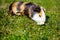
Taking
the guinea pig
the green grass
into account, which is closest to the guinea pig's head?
the guinea pig

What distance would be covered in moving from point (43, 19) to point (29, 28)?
0.60m

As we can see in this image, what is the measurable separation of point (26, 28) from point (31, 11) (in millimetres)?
749

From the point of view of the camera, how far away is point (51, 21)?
7.93m

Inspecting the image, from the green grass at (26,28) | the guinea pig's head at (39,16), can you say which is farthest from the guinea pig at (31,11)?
the green grass at (26,28)

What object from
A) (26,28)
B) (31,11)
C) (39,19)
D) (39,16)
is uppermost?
(31,11)

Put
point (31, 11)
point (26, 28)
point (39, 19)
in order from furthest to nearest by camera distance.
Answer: point (31, 11)
point (39, 19)
point (26, 28)

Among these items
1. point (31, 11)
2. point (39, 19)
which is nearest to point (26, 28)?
point (39, 19)

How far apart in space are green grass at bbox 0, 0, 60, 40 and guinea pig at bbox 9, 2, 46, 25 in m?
0.18

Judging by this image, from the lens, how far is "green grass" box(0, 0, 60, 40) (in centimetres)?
684

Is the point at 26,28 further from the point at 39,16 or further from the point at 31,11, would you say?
the point at 31,11

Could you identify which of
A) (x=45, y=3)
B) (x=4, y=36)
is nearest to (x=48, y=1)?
(x=45, y=3)

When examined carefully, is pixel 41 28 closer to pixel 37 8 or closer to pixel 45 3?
pixel 37 8

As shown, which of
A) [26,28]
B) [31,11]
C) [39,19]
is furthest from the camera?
[31,11]

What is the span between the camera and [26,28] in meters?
7.38
